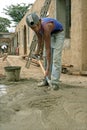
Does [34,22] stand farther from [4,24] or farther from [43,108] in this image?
[4,24]

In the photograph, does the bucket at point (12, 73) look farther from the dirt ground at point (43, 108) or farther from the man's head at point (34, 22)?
the man's head at point (34, 22)

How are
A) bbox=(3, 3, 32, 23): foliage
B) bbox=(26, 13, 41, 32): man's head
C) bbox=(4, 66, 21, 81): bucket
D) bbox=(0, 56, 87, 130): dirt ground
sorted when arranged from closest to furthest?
bbox=(0, 56, 87, 130): dirt ground
bbox=(26, 13, 41, 32): man's head
bbox=(4, 66, 21, 81): bucket
bbox=(3, 3, 32, 23): foliage

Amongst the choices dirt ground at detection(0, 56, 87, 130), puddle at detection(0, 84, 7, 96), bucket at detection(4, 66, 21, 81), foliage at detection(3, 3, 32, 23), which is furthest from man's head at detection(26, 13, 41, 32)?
foliage at detection(3, 3, 32, 23)

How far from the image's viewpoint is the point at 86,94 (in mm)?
5859

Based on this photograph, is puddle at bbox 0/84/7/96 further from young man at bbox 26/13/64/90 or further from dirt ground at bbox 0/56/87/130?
young man at bbox 26/13/64/90

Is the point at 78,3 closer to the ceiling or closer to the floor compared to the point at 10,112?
closer to the ceiling

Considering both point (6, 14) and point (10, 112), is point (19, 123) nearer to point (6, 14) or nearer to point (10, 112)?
point (10, 112)

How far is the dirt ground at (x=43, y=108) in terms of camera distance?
4.05 m

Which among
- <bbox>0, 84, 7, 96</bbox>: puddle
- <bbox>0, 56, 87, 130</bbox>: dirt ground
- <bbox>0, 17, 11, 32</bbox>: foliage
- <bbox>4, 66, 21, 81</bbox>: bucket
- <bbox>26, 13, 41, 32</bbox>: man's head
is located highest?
<bbox>0, 17, 11, 32</bbox>: foliage

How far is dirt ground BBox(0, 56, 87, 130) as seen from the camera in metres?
4.05

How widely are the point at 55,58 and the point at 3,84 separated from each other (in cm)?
175

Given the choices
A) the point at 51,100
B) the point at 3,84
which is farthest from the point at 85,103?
the point at 3,84

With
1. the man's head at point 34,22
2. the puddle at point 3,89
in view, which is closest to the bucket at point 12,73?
the puddle at point 3,89

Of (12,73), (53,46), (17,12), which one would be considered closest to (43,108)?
(53,46)
